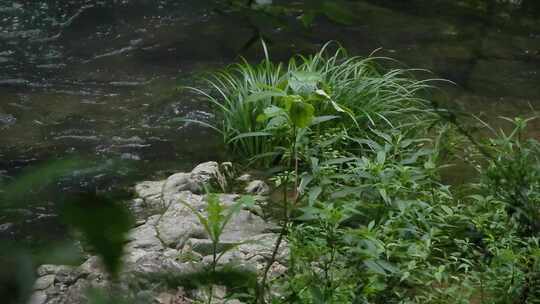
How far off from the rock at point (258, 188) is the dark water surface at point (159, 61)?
2.08 feet

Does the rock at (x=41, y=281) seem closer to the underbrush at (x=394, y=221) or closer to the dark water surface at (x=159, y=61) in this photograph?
the underbrush at (x=394, y=221)

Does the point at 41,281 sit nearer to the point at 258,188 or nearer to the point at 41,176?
the point at 41,176

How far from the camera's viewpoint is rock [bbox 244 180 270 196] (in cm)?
388

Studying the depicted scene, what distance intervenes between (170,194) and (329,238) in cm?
167

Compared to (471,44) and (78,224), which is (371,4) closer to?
(471,44)

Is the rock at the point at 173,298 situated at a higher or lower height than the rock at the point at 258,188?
higher

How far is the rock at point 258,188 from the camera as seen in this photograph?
12.7ft

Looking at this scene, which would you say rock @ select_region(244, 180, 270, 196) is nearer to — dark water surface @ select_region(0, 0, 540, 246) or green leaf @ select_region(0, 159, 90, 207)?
dark water surface @ select_region(0, 0, 540, 246)

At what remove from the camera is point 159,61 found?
598 cm

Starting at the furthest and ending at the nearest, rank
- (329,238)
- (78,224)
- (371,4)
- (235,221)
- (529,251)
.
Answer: (371,4), (235,221), (529,251), (329,238), (78,224)

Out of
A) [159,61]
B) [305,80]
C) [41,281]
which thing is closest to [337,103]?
[159,61]

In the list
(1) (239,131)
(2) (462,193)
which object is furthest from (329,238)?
(1) (239,131)

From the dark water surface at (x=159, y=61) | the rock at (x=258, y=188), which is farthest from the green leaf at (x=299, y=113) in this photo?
the dark water surface at (x=159, y=61)

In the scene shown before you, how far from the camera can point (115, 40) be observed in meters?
6.34
